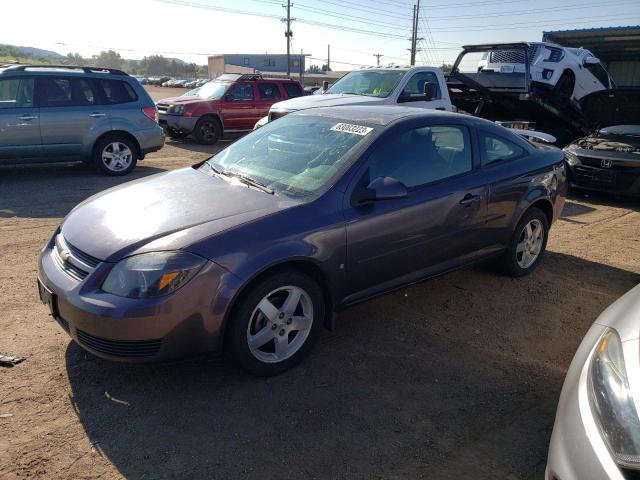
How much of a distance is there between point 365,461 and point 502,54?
11.3 m

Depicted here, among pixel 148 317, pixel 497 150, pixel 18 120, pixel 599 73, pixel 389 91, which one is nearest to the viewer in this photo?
pixel 148 317

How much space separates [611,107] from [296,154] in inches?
352

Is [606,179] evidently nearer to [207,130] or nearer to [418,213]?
[418,213]

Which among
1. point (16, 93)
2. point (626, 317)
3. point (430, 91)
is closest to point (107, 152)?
point (16, 93)

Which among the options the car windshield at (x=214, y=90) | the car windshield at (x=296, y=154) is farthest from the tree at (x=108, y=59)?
the car windshield at (x=296, y=154)

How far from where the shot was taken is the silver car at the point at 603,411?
1.82 metres

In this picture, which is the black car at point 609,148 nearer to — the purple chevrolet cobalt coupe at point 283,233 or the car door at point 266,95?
the purple chevrolet cobalt coupe at point 283,233

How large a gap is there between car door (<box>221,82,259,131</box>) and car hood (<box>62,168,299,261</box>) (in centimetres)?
1092

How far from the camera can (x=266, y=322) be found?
3258mm

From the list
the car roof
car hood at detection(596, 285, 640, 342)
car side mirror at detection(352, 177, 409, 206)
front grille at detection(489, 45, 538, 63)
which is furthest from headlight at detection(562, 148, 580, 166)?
car hood at detection(596, 285, 640, 342)

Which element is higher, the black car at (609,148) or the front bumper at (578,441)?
the black car at (609,148)

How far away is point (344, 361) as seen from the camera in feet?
11.7

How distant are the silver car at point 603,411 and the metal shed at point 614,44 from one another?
15661mm

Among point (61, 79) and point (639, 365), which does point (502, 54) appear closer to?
point (61, 79)
